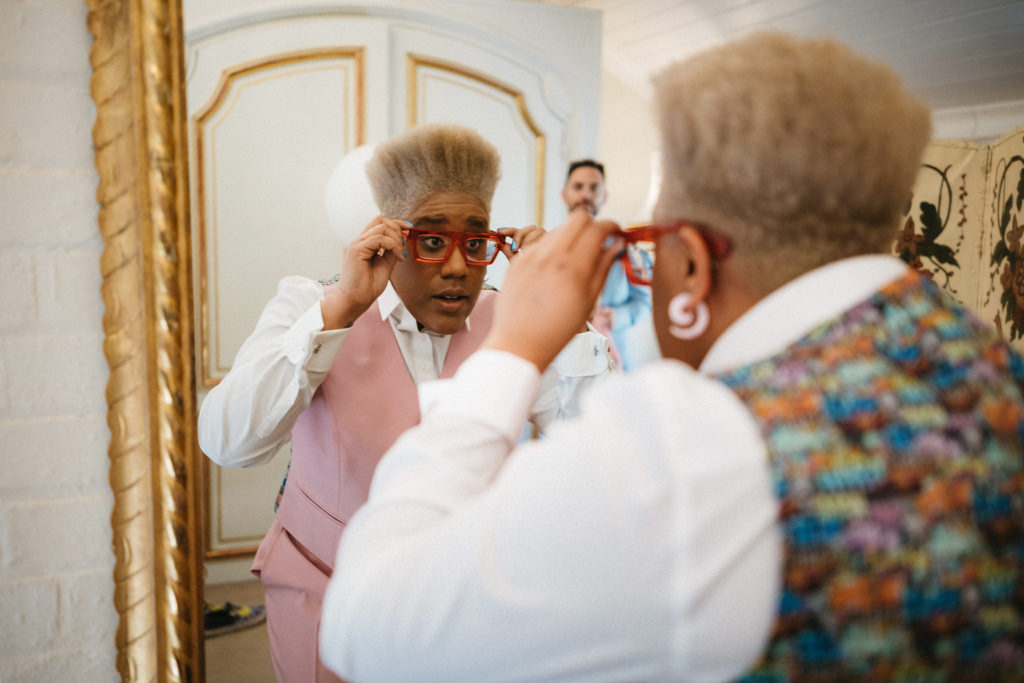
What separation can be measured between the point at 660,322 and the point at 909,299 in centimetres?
23

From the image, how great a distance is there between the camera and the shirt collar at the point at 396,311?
52.4 inches

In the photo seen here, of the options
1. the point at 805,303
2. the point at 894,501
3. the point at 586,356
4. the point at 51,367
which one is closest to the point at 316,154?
the point at 51,367

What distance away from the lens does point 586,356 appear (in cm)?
136

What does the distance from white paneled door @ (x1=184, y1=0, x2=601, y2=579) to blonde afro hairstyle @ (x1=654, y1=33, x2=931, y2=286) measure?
0.67 metres

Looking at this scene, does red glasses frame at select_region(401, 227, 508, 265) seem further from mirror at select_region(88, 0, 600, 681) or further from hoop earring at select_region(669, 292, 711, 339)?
hoop earring at select_region(669, 292, 711, 339)

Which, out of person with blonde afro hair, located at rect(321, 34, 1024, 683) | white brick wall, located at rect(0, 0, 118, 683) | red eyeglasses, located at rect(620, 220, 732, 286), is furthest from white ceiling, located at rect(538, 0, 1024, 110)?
white brick wall, located at rect(0, 0, 118, 683)

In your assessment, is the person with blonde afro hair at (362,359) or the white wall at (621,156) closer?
the person with blonde afro hair at (362,359)

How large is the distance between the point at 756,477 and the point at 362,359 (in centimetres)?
89

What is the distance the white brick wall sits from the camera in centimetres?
89

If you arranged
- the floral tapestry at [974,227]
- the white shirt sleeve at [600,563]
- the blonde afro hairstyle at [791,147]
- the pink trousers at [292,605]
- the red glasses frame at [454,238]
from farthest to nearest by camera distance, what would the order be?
the floral tapestry at [974,227], the red glasses frame at [454,238], the pink trousers at [292,605], the blonde afro hairstyle at [791,147], the white shirt sleeve at [600,563]

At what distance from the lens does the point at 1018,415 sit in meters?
0.57

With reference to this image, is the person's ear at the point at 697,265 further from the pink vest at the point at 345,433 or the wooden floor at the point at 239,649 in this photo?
the wooden floor at the point at 239,649

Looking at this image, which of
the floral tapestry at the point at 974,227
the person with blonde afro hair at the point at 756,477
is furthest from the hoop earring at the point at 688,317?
the floral tapestry at the point at 974,227

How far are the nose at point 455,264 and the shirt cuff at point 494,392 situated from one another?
0.63m
